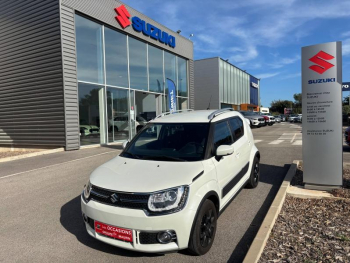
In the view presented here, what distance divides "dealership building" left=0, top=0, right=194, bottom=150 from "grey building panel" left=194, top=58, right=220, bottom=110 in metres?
19.2

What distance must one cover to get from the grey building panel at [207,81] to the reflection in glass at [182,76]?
13.8 m

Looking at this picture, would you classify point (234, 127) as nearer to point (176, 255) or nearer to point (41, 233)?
point (176, 255)

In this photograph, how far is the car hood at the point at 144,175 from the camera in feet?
9.84

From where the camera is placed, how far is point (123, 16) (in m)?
15.1

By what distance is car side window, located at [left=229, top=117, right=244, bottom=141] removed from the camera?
4822 millimetres

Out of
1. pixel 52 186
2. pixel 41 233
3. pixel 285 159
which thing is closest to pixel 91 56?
pixel 52 186

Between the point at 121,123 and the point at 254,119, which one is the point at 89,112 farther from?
the point at 254,119

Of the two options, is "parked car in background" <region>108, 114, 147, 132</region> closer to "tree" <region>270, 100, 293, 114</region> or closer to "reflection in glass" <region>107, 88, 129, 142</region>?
"reflection in glass" <region>107, 88, 129, 142</region>

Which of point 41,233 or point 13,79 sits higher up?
point 13,79

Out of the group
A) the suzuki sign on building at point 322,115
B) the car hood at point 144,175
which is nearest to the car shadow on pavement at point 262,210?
the suzuki sign on building at point 322,115

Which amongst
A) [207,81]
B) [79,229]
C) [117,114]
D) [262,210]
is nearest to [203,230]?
[262,210]

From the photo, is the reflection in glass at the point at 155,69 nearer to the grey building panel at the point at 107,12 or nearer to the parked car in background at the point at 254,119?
the grey building panel at the point at 107,12

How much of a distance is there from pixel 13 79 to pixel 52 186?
10.1m

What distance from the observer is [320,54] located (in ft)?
16.5
